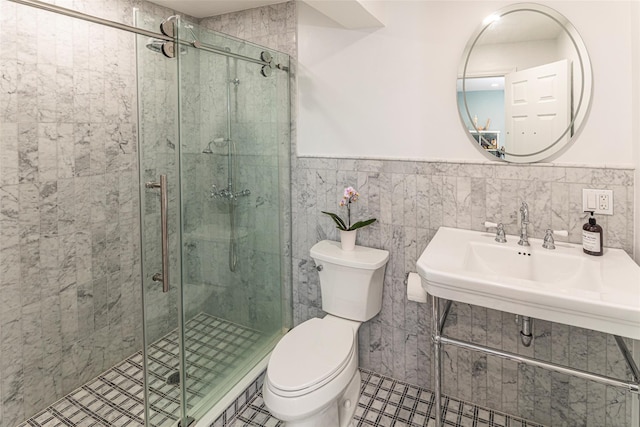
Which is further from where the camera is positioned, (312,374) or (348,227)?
(348,227)

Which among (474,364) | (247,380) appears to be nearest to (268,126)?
(247,380)

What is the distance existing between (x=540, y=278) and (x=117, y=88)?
8.09 feet

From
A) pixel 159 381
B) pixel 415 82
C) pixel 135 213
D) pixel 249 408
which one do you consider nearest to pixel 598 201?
pixel 415 82

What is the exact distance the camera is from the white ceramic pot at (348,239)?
2029 mm

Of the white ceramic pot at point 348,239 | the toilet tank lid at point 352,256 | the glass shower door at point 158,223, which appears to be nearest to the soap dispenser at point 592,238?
the toilet tank lid at point 352,256

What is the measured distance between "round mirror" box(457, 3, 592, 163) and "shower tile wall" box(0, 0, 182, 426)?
6.51 feet

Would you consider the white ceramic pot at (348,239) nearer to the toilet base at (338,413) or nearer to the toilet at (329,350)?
the toilet at (329,350)

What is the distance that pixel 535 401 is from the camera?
5.84ft

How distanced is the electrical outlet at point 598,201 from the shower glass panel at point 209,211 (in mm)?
1600

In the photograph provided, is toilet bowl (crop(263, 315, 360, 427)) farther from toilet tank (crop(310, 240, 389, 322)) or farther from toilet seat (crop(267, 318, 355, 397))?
toilet tank (crop(310, 240, 389, 322))

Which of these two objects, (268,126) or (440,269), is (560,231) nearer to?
(440,269)

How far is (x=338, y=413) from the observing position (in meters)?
1.81

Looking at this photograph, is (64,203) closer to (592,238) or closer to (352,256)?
(352,256)

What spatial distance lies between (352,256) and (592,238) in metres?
1.09
